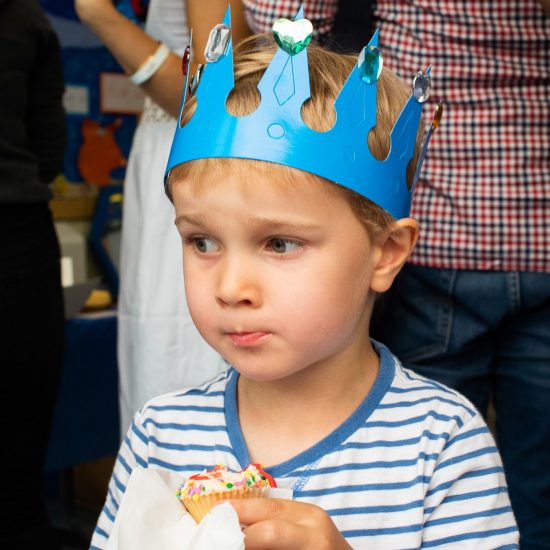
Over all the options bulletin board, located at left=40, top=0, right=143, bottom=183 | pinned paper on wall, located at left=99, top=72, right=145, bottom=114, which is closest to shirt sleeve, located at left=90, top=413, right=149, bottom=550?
bulletin board, located at left=40, top=0, right=143, bottom=183

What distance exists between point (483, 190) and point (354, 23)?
1.16 ft

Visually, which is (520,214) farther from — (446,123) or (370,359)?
(370,359)

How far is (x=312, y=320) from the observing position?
3.23 ft

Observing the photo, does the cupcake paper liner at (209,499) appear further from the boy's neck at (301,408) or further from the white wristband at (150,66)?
the white wristband at (150,66)

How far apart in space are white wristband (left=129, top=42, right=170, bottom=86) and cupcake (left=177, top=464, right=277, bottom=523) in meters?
0.89

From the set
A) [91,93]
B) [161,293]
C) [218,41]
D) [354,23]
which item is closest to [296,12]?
[354,23]

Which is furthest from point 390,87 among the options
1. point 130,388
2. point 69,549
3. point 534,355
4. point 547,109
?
point 69,549

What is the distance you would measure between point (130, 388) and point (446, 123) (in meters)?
0.92

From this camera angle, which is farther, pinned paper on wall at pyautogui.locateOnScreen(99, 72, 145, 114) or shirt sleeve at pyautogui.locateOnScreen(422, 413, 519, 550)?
pinned paper on wall at pyautogui.locateOnScreen(99, 72, 145, 114)

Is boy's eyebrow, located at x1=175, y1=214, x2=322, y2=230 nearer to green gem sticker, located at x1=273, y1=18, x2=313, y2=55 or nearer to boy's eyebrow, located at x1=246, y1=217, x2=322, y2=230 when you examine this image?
boy's eyebrow, located at x1=246, y1=217, x2=322, y2=230

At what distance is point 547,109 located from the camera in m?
1.33

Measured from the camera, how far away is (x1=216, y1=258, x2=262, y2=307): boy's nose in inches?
37.8

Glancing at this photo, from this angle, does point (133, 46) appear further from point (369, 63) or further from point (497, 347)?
point (497, 347)

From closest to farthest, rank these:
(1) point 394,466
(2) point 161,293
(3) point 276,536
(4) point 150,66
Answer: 1. (3) point 276,536
2. (1) point 394,466
3. (4) point 150,66
4. (2) point 161,293
